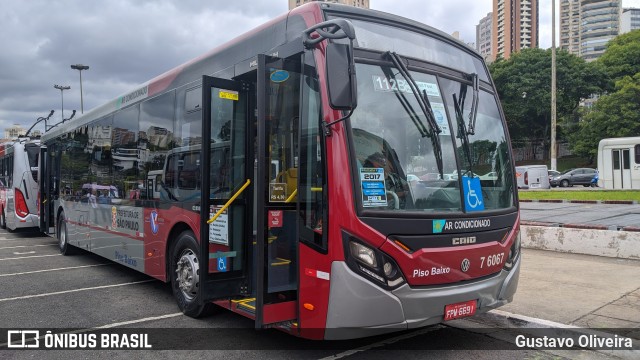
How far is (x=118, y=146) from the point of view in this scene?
7770mm

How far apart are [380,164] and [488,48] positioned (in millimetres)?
167323

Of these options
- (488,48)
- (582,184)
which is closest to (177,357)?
(582,184)

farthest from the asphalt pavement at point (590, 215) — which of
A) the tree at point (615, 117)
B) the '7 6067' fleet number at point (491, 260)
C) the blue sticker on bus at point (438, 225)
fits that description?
the tree at point (615, 117)

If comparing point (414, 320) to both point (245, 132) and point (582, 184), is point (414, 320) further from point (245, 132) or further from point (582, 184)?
point (582, 184)

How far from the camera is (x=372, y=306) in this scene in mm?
3688

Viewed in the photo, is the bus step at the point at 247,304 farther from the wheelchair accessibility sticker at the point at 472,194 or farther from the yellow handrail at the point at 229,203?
the wheelchair accessibility sticker at the point at 472,194

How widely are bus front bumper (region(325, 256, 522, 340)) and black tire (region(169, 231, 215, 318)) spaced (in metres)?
2.28

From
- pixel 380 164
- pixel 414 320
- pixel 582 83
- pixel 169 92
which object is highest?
pixel 582 83

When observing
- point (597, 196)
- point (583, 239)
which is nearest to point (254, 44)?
point (583, 239)

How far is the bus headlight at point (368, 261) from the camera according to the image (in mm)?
3699

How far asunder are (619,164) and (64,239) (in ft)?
83.2

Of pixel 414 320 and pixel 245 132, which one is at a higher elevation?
pixel 245 132

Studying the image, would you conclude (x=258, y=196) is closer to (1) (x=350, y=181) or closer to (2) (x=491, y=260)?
(1) (x=350, y=181)

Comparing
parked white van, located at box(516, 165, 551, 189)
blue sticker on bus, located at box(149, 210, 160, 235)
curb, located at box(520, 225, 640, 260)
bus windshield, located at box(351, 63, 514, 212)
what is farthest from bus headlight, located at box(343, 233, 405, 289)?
parked white van, located at box(516, 165, 551, 189)
